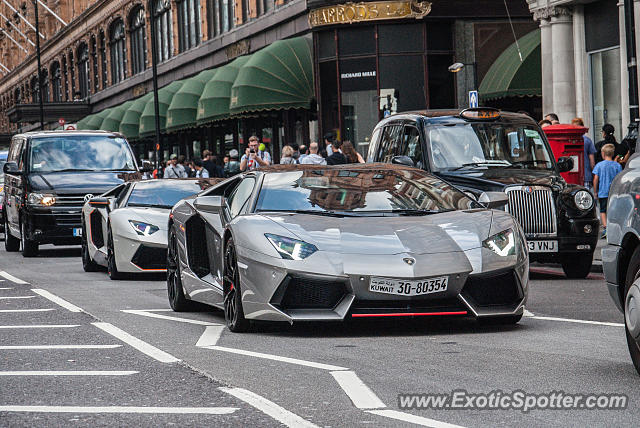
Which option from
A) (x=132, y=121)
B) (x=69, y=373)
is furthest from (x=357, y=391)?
(x=132, y=121)

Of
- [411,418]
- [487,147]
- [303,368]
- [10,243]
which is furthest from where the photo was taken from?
[10,243]

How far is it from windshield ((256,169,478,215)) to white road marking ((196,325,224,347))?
99cm

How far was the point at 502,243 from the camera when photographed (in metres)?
8.89

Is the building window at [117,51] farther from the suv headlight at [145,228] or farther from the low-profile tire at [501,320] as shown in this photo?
the low-profile tire at [501,320]

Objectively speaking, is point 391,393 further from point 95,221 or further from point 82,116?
point 82,116

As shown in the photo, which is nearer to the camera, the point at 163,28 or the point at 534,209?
the point at 534,209

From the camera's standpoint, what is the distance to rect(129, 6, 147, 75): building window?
5941 cm

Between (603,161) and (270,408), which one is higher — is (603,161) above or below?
above

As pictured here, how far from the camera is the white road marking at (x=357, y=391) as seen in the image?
19.8 feet

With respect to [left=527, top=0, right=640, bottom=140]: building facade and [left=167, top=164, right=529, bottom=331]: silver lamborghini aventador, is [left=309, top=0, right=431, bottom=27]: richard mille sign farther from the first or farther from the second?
[left=167, top=164, right=529, bottom=331]: silver lamborghini aventador

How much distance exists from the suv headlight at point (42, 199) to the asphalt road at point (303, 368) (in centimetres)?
1003

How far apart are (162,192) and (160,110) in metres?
32.0

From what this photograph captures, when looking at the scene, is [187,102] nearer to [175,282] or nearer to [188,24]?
[188,24]

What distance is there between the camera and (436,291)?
8516mm
